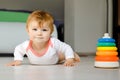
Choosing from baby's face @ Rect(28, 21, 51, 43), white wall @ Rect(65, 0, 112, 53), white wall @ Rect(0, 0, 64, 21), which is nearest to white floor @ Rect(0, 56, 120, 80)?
baby's face @ Rect(28, 21, 51, 43)

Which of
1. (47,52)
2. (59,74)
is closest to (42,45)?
(47,52)

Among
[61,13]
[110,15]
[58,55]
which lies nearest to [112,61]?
[58,55]

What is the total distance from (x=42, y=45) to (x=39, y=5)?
64.3 inches

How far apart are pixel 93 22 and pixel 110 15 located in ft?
0.49

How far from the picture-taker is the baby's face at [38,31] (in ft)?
4.09

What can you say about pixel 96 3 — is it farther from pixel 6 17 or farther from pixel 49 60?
pixel 49 60

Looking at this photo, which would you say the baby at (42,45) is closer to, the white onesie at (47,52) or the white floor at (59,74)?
the white onesie at (47,52)

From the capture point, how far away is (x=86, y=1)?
2.44 metres

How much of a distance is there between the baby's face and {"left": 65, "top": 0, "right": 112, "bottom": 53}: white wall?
1.23 m

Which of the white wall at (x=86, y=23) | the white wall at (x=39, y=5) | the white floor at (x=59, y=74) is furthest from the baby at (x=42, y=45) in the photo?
the white wall at (x=39, y=5)

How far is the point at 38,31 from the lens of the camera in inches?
49.1

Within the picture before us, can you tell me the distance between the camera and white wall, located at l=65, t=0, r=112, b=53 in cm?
245

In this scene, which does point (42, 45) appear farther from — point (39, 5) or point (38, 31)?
point (39, 5)

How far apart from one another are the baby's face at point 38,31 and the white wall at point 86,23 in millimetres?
1229
